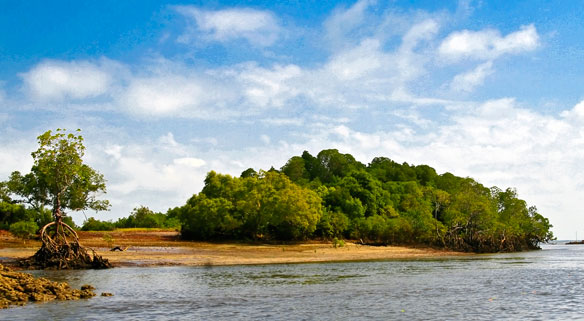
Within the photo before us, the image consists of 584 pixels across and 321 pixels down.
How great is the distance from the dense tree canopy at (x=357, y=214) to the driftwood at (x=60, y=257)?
3241 cm

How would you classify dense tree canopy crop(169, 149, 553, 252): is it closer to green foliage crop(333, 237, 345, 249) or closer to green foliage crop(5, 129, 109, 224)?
green foliage crop(333, 237, 345, 249)

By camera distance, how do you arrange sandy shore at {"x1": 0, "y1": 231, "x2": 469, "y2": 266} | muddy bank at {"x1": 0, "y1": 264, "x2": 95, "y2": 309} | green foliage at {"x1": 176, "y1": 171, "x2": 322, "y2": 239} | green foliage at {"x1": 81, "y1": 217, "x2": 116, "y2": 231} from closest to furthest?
muddy bank at {"x1": 0, "y1": 264, "x2": 95, "y2": 309}
sandy shore at {"x1": 0, "y1": 231, "x2": 469, "y2": 266}
green foliage at {"x1": 176, "y1": 171, "x2": 322, "y2": 239}
green foliage at {"x1": 81, "y1": 217, "x2": 116, "y2": 231}

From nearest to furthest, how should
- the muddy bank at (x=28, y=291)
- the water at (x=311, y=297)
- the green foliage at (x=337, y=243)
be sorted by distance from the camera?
1. the water at (x=311, y=297)
2. the muddy bank at (x=28, y=291)
3. the green foliage at (x=337, y=243)

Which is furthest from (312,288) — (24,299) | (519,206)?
(519,206)

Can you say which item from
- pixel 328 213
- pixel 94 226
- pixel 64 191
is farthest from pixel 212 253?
pixel 94 226

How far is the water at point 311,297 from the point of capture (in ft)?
62.7

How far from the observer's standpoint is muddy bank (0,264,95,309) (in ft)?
67.7

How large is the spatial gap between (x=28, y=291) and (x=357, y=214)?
67.4 m

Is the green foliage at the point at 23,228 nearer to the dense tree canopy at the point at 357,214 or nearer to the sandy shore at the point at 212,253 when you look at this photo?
the sandy shore at the point at 212,253

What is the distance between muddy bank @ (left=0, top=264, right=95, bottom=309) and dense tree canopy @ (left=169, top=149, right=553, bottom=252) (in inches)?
1809

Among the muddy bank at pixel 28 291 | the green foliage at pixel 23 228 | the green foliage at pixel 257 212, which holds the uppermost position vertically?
the green foliage at pixel 257 212

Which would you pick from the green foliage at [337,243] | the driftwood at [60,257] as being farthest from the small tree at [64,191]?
the green foliage at [337,243]

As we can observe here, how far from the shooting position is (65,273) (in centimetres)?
3431

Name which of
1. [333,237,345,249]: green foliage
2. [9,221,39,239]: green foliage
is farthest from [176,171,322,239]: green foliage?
[9,221,39,239]: green foliage
